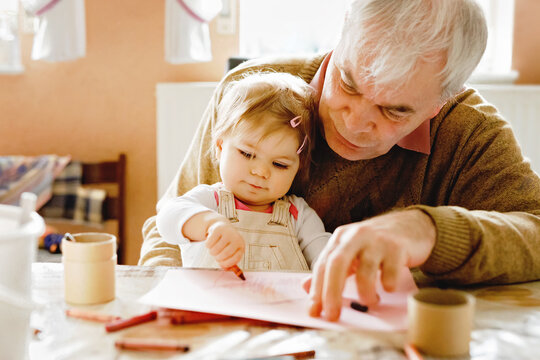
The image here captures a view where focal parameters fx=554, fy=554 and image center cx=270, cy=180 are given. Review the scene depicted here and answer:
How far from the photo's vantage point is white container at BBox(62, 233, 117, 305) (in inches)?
30.3

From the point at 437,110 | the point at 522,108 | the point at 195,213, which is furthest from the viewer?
the point at 522,108

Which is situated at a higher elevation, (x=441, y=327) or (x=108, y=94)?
(x=108, y=94)

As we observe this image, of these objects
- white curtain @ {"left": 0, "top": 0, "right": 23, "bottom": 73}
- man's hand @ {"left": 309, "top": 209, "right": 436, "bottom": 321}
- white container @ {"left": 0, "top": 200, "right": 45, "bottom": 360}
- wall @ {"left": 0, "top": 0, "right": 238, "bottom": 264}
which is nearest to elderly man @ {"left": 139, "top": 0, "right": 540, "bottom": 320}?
man's hand @ {"left": 309, "top": 209, "right": 436, "bottom": 321}

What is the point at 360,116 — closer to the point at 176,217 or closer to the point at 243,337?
the point at 176,217

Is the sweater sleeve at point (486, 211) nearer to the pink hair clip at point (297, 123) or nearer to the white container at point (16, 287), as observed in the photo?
the pink hair clip at point (297, 123)

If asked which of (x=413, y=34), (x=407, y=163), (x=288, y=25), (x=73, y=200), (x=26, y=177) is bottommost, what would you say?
(x=73, y=200)

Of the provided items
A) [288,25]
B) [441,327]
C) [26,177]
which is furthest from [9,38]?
[441,327]

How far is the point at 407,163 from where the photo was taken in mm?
1356

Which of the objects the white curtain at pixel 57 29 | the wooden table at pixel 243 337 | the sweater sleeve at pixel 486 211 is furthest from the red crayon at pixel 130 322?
the white curtain at pixel 57 29

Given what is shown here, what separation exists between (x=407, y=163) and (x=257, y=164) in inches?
16.4

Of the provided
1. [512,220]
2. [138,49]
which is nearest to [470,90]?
[512,220]

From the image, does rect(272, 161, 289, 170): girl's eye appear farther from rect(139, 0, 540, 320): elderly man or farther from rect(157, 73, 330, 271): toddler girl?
rect(139, 0, 540, 320): elderly man

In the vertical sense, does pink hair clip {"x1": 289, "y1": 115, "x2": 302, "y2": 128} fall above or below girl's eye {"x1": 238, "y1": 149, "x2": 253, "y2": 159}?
above

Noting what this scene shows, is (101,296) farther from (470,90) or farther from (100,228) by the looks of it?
(100,228)
